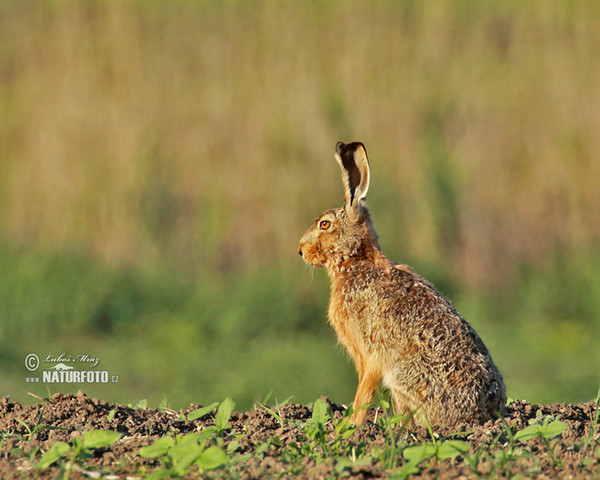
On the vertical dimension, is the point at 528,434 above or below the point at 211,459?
above

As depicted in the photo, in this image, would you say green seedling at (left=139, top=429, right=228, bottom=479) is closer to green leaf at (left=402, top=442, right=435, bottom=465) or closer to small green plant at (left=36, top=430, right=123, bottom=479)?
small green plant at (left=36, top=430, right=123, bottom=479)

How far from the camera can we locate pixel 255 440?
338 cm

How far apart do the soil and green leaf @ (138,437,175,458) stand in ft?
0.16

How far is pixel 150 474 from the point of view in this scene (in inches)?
112

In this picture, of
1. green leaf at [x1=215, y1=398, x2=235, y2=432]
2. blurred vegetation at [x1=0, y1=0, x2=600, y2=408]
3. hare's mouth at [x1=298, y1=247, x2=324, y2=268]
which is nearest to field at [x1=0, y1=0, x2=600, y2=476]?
blurred vegetation at [x1=0, y1=0, x2=600, y2=408]

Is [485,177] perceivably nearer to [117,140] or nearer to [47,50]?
[117,140]

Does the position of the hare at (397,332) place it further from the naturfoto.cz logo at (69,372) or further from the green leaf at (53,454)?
the naturfoto.cz logo at (69,372)

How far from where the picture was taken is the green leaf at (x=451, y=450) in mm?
2992

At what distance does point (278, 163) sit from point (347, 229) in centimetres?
341

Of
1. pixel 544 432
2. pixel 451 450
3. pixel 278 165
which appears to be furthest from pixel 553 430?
pixel 278 165

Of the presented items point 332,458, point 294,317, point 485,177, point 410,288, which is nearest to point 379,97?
point 485,177

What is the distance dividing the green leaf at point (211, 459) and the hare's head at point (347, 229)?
72.4 inches

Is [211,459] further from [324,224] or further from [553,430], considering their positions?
[324,224]

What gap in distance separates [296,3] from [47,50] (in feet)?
8.26
